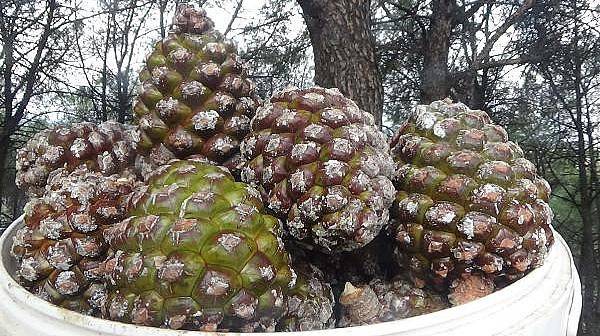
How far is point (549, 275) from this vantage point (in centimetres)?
49

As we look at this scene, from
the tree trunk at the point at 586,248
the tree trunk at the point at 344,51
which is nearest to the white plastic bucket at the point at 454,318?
the tree trunk at the point at 344,51

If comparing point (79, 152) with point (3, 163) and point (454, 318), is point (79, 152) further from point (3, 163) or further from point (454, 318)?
point (3, 163)

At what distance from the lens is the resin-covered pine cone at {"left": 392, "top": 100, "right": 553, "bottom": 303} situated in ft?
1.60

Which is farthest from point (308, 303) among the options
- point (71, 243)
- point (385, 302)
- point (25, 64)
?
point (25, 64)

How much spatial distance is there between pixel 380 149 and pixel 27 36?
6.41ft

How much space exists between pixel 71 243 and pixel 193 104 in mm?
170

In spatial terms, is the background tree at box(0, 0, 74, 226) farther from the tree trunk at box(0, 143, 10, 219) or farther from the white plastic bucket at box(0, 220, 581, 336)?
the white plastic bucket at box(0, 220, 581, 336)

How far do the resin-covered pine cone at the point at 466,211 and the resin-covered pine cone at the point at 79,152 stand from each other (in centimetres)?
29

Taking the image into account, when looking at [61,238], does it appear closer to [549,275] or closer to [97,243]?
[97,243]

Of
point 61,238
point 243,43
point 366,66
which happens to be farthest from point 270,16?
point 61,238

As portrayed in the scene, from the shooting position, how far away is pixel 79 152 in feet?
1.95

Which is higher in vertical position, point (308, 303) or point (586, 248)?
point (308, 303)

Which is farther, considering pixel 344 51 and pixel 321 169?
pixel 344 51

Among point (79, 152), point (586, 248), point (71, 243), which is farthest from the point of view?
point (586, 248)
